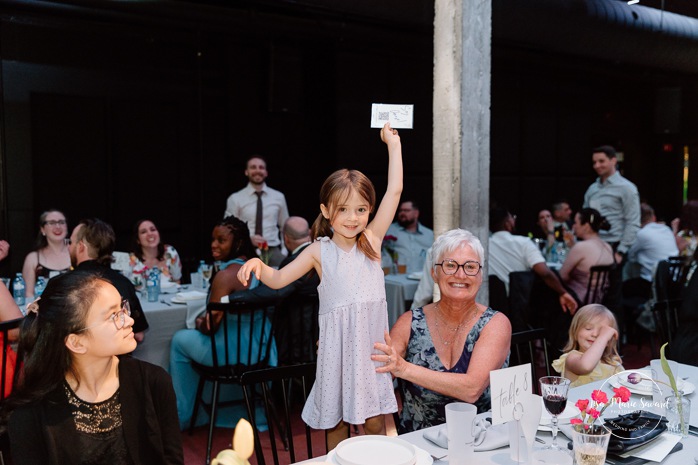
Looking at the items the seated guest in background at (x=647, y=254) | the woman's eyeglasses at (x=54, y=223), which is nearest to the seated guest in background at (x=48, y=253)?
the woman's eyeglasses at (x=54, y=223)

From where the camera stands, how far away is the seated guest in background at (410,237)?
5.96 m

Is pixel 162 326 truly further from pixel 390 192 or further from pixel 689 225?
pixel 689 225

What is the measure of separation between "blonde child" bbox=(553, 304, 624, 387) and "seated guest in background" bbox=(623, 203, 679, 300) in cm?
333

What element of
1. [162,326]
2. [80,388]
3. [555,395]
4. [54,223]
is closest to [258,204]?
[54,223]

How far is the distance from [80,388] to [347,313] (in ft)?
3.11

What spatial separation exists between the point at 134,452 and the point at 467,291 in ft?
3.73

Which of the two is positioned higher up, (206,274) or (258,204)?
(258,204)

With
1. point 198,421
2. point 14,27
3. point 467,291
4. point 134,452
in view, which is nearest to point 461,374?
point 467,291

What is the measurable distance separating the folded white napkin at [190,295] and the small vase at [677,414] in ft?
9.49

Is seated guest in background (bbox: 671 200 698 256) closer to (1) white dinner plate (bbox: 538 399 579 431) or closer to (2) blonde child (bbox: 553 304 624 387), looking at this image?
(2) blonde child (bbox: 553 304 624 387)

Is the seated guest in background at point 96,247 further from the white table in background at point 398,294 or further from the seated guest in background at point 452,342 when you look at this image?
the white table in background at point 398,294

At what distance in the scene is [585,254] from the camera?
195 inches

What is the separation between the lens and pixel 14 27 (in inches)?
241

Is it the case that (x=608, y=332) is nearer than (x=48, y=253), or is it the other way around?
(x=608, y=332)
